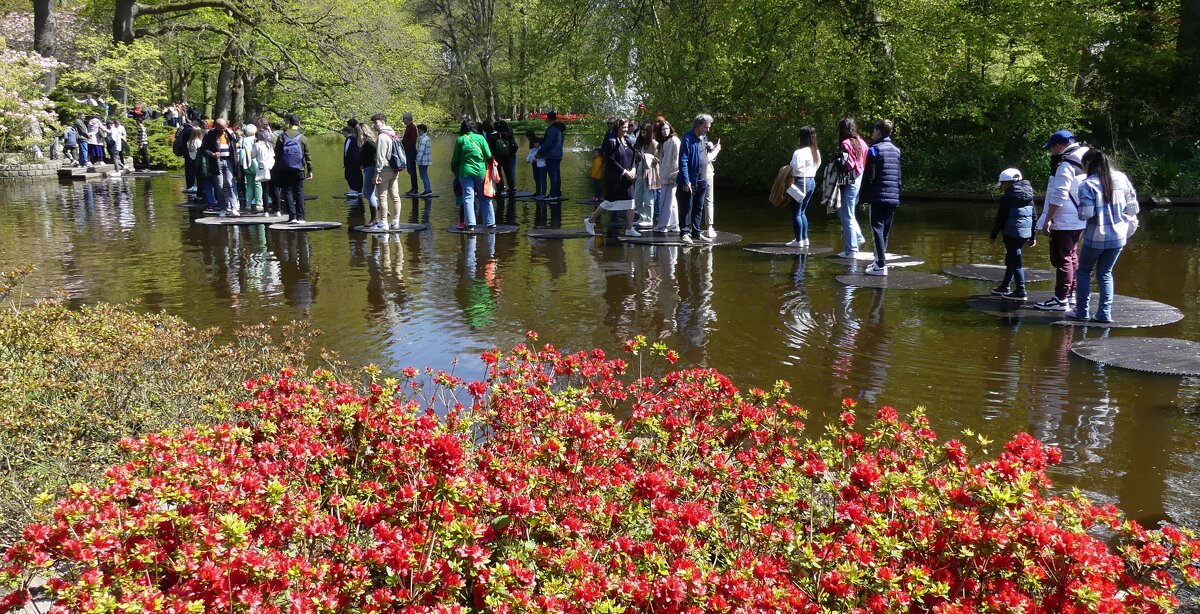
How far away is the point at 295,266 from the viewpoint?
12.9 metres

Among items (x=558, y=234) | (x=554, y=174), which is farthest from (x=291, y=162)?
(x=554, y=174)

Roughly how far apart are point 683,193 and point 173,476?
11.6m

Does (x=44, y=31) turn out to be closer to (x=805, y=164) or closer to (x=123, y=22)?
(x=123, y=22)

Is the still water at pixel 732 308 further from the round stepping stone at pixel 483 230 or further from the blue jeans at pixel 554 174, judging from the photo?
the blue jeans at pixel 554 174

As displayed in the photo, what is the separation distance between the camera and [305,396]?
505cm

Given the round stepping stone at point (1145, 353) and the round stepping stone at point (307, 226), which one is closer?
the round stepping stone at point (1145, 353)

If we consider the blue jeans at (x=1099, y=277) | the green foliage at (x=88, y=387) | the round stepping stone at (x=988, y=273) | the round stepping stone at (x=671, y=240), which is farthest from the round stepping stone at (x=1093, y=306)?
the green foliage at (x=88, y=387)

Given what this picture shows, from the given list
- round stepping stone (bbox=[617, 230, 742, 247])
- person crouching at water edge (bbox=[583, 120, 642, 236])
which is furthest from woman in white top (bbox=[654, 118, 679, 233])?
person crouching at water edge (bbox=[583, 120, 642, 236])

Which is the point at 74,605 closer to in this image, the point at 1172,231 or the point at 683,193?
the point at 683,193

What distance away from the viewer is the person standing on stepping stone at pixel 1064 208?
9.30 meters

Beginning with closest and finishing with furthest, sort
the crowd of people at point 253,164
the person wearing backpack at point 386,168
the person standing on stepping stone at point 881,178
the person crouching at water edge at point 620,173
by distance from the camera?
the person standing on stepping stone at point 881,178, the person crouching at water edge at point 620,173, the person wearing backpack at point 386,168, the crowd of people at point 253,164

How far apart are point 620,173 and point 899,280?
5.06 m

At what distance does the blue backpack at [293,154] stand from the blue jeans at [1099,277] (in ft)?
37.8

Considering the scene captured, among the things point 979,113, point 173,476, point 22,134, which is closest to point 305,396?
point 173,476
